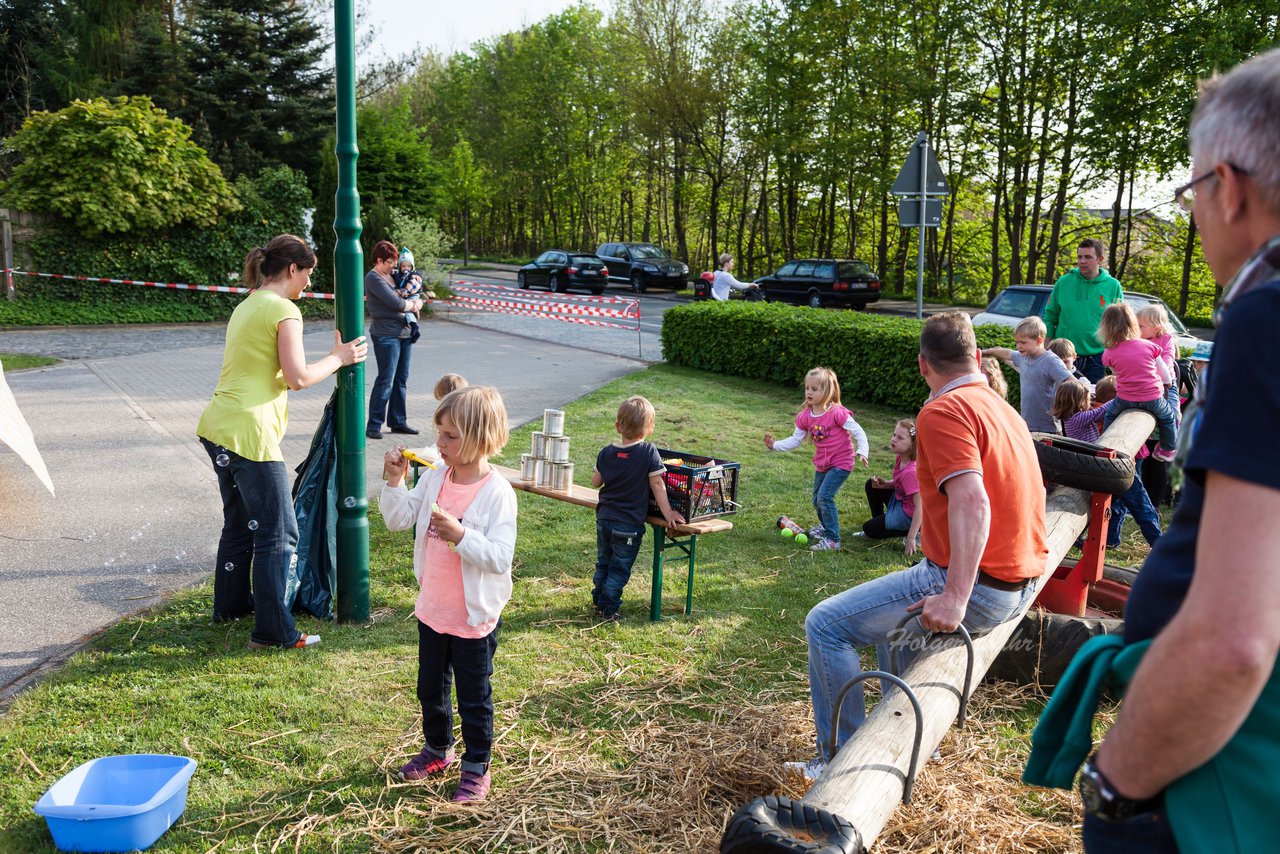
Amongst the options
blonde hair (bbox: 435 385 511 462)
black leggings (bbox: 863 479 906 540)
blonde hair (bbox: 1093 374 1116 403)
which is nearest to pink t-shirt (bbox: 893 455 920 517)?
black leggings (bbox: 863 479 906 540)

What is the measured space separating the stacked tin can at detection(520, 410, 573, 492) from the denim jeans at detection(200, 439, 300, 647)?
1868mm

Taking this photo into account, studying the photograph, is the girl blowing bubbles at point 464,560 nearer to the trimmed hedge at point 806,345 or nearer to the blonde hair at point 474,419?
the blonde hair at point 474,419

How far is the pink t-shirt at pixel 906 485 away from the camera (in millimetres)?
7324

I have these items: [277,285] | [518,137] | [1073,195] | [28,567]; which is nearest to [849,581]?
[277,285]

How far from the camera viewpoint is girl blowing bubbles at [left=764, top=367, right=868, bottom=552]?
7.45m

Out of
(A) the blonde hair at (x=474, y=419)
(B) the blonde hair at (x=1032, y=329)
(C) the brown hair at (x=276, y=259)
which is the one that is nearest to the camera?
(A) the blonde hair at (x=474, y=419)

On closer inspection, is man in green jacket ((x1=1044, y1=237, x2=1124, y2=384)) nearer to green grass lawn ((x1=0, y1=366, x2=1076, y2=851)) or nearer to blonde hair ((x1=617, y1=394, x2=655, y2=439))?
green grass lawn ((x1=0, y1=366, x2=1076, y2=851))

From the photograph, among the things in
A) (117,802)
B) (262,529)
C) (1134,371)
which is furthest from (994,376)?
(117,802)

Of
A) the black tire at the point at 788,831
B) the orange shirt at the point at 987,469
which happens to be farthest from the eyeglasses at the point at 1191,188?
the orange shirt at the point at 987,469

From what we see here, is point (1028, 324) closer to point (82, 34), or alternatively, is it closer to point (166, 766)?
point (166, 766)

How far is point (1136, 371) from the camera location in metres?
7.44

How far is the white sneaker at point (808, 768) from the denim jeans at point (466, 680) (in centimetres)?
125

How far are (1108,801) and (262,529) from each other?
4.54m

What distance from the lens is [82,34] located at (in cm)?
3028
